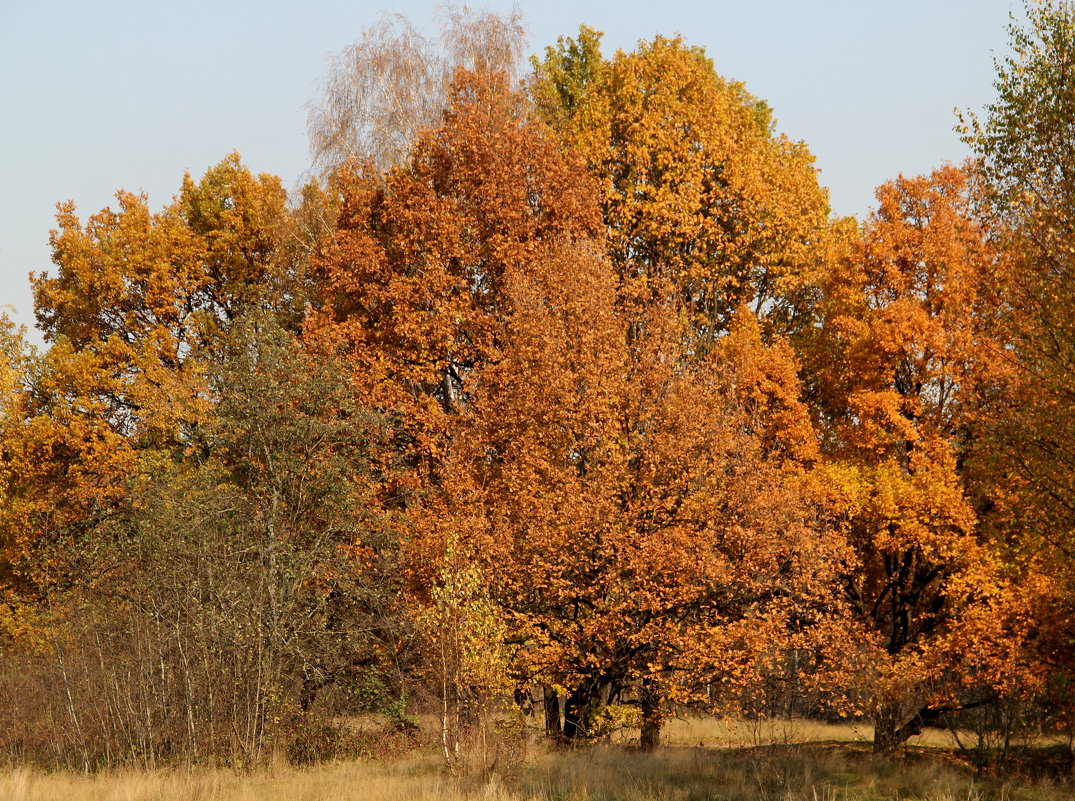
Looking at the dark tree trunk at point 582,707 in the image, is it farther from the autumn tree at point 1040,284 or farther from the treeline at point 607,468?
the autumn tree at point 1040,284

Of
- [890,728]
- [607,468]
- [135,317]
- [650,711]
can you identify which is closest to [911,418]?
[890,728]

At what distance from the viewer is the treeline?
20.9 meters

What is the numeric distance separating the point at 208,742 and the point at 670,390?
12.4 meters

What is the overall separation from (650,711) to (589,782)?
5.60 metres

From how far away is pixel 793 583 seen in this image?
76.1ft

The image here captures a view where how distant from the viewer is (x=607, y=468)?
22.6 m

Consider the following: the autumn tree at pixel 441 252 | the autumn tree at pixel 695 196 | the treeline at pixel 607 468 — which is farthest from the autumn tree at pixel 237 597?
the autumn tree at pixel 695 196

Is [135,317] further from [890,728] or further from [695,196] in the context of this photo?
[890,728]

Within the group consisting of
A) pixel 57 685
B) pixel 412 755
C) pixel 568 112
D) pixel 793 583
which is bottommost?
pixel 412 755

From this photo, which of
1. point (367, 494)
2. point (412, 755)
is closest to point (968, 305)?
point (367, 494)

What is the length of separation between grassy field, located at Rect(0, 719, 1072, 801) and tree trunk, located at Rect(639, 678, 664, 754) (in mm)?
826

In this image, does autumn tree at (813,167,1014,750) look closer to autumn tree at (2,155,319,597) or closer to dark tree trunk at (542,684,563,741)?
dark tree trunk at (542,684,563,741)

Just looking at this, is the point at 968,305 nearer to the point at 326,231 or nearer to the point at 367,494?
the point at 367,494

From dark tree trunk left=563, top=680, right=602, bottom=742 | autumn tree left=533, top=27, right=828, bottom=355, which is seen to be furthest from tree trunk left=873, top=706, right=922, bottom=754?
autumn tree left=533, top=27, right=828, bottom=355
